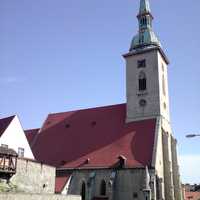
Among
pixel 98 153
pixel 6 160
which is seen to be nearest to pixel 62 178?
pixel 98 153

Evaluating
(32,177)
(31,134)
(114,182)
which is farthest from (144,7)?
(32,177)

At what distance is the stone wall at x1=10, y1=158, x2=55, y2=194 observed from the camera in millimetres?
28828

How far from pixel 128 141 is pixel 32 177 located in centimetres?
1347

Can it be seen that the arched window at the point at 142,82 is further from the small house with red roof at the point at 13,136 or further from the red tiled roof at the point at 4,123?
the red tiled roof at the point at 4,123

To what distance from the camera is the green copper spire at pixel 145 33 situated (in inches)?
1750

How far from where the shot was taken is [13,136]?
32.5 metres

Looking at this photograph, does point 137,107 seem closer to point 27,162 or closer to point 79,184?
point 79,184

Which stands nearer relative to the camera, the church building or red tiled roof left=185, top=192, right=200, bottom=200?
the church building

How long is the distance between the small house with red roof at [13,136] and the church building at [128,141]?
7.06 meters

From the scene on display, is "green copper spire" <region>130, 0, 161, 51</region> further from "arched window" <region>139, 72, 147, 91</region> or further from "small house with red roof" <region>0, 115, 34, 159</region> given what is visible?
"small house with red roof" <region>0, 115, 34, 159</region>

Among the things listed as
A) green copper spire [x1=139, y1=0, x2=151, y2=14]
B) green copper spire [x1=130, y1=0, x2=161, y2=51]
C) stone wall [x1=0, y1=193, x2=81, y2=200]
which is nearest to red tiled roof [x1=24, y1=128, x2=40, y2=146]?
green copper spire [x1=130, y1=0, x2=161, y2=51]

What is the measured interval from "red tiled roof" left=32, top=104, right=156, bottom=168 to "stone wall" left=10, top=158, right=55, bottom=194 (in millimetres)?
7252

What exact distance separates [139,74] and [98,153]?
1206 cm

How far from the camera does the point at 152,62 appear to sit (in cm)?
4294
